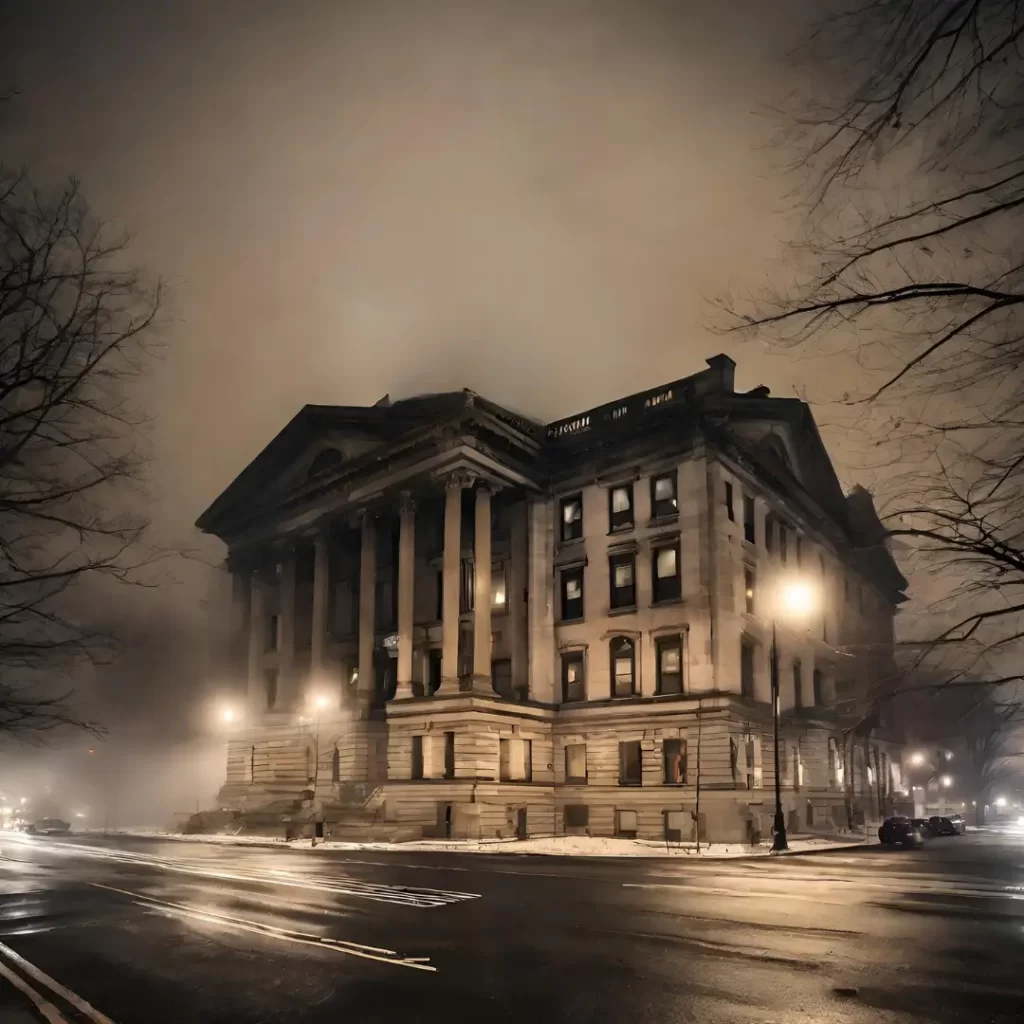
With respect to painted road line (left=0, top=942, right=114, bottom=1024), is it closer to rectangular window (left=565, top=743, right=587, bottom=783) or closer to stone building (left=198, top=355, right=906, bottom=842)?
stone building (left=198, top=355, right=906, bottom=842)

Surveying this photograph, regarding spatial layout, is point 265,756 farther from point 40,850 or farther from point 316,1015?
point 316,1015

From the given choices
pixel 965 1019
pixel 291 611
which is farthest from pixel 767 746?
pixel 965 1019

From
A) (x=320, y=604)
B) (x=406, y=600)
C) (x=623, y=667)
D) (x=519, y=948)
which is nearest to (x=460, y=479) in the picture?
(x=406, y=600)

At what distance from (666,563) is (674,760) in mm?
9819

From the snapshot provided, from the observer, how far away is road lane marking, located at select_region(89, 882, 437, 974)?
36.3 feet

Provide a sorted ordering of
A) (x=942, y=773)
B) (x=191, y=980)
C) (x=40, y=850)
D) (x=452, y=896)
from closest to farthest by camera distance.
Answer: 1. (x=191, y=980)
2. (x=452, y=896)
3. (x=40, y=850)
4. (x=942, y=773)

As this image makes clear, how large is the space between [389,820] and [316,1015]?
1554 inches

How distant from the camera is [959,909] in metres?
16.1

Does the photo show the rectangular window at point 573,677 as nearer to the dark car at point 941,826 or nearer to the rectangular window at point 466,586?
the rectangular window at point 466,586

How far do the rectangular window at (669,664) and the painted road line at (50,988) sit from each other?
36.6m

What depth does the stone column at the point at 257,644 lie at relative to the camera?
63.4 meters

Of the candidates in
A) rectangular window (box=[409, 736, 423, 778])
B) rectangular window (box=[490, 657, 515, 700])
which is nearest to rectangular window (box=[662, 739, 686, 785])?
rectangular window (box=[490, 657, 515, 700])

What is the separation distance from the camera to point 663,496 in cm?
4834

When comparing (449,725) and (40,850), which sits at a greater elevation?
(449,725)
